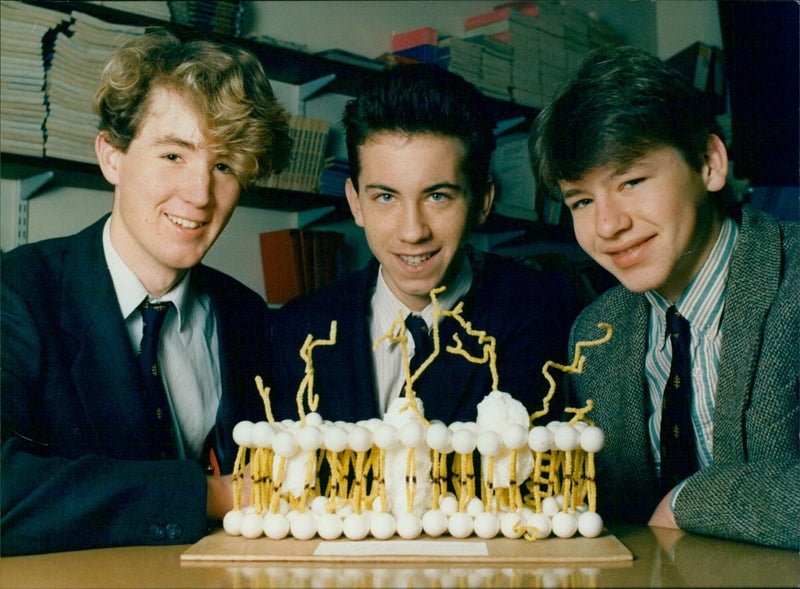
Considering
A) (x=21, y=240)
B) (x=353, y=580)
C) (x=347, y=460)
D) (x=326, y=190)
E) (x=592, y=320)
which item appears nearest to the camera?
(x=353, y=580)

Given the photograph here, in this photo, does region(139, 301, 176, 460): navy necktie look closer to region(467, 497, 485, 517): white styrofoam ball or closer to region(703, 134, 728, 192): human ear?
region(467, 497, 485, 517): white styrofoam ball

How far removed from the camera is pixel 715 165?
1495 mm

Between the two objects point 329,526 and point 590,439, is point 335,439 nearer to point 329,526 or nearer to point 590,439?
point 329,526

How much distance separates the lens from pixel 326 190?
9.73 ft

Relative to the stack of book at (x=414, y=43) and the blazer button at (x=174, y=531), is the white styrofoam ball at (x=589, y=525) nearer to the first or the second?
the blazer button at (x=174, y=531)

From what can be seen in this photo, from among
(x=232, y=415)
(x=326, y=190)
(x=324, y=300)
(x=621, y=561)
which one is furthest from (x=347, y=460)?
(x=326, y=190)

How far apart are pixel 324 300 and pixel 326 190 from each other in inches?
49.6

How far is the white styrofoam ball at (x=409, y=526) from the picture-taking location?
995mm

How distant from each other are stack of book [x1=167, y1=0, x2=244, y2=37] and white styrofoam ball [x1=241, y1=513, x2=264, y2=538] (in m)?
2.12

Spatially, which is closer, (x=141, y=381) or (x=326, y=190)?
(x=141, y=381)

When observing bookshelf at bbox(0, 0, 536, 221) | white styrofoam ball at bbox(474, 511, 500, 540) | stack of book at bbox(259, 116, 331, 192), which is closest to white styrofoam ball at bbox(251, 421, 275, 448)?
white styrofoam ball at bbox(474, 511, 500, 540)

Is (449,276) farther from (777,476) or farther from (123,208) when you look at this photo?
(777,476)

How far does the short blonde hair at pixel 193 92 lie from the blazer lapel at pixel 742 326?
3.40 ft

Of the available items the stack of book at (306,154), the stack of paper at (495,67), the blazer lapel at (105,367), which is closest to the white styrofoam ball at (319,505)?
the blazer lapel at (105,367)
